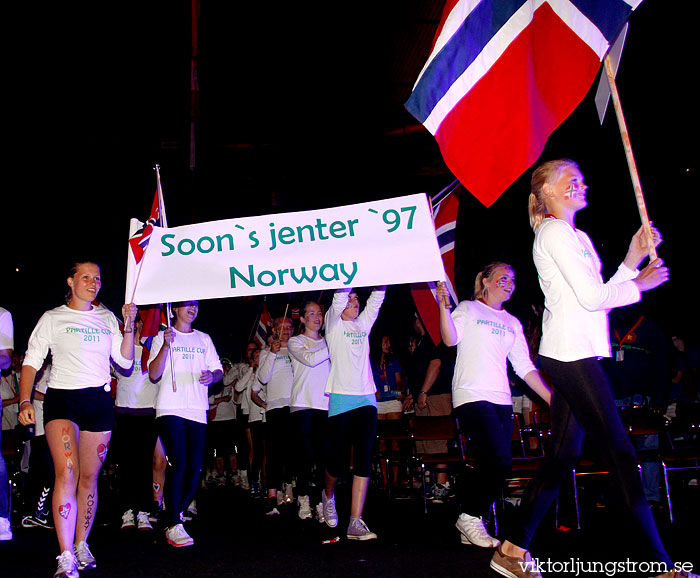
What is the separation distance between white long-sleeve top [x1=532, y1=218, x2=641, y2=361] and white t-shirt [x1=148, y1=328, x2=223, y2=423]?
3.30 m

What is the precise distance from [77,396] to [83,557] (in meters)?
1.11

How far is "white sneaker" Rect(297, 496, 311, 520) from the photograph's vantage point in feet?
23.4

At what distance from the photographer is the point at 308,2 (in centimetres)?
984

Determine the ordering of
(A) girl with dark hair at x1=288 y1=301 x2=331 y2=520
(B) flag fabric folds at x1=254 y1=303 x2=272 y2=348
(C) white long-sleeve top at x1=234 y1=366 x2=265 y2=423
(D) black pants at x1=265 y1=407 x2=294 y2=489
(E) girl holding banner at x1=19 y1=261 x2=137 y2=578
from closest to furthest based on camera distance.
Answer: (E) girl holding banner at x1=19 y1=261 x2=137 y2=578 → (A) girl with dark hair at x1=288 y1=301 x2=331 y2=520 → (D) black pants at x1=265 y1=407 x2=294 y2=489 → (C) white long-sleeve top at x1=234 y1=366 x2=265 y2=423 → (B) flag fabric folds at x1=254 y1=303 x2=272 y2=348

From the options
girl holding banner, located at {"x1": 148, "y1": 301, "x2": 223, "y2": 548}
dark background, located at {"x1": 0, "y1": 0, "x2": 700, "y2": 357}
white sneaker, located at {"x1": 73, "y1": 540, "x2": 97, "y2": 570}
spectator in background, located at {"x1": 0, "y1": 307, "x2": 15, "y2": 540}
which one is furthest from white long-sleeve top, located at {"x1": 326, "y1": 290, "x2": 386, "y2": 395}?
dark background, located at {"x1": 0, "y1": 0, "x2": 700, "y2": 357}

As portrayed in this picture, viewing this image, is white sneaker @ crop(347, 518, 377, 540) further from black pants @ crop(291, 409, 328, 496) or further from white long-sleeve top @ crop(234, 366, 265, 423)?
white long-sleeve top @ crop(234, 366, 265, 423)

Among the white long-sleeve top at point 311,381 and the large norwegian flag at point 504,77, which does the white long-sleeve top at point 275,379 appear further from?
the large norwegian flag at point 504,77

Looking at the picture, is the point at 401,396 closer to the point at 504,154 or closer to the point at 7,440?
the point at 7,440

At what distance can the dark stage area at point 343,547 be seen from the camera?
15.2 ft

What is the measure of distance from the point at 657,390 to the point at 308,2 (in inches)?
266

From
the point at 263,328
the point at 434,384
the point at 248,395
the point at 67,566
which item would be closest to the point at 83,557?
the point at 67,566

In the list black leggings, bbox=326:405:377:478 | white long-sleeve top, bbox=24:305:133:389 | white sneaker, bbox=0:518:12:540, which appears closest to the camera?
white long-sleeve top, bbox=24:305:133:389

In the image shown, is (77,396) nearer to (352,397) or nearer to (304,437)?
(352,397)

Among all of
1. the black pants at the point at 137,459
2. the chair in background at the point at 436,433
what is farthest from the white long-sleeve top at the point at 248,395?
the chair in background at the point at 436,433
